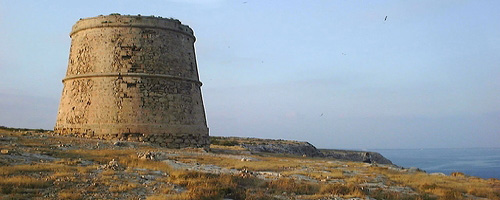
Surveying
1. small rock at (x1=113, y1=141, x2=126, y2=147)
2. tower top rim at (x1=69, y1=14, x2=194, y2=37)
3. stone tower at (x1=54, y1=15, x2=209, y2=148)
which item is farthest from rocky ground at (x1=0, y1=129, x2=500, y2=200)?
tower top rim at (x1=69, y1=14, x2=194, y2=37)

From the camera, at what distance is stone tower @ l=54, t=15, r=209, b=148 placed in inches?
676

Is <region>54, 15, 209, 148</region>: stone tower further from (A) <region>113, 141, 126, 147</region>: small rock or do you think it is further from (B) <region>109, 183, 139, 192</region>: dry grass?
(B) <region>109, 183, 139, 192</region>: dry grass

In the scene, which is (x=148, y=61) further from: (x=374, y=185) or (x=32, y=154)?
(x=374, y=185)

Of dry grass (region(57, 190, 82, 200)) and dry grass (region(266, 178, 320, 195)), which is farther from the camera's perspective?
dry grass (region(266, 178, 320, 195))

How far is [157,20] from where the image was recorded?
18.2 m

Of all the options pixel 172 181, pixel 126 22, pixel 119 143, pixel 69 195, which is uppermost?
pixel 126 22

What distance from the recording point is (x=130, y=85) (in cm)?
1739

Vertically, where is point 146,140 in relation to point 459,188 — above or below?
above

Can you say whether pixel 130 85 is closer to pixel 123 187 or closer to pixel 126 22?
pixel 126 22

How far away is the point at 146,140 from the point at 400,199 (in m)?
11.1

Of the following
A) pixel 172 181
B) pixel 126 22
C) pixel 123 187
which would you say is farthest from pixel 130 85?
pixel 123 187

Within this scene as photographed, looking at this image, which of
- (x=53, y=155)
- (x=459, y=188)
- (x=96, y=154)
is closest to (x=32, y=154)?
(x=53, y=155)

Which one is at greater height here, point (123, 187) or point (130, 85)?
point (130, 85)

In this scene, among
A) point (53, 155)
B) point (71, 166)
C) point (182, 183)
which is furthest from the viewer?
point (53, 155)
